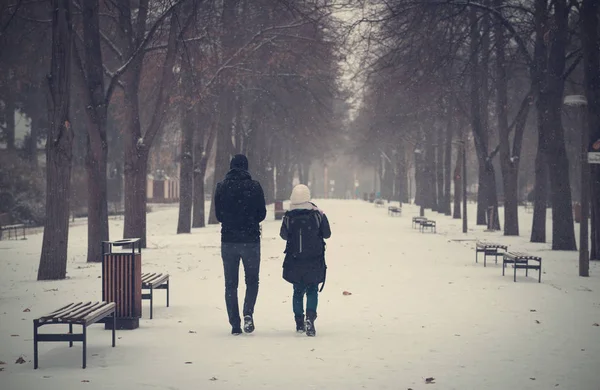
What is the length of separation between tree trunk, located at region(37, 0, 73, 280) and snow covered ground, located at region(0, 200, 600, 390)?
0.54 m

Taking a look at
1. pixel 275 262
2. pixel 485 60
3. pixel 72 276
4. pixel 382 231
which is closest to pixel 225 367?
pixel 72 276

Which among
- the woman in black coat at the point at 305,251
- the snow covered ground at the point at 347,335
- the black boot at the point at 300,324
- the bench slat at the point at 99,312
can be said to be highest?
the woman in black coat at the point at 305,251

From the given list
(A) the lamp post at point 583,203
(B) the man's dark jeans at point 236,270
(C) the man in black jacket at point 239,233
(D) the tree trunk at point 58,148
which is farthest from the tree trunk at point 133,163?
(B) the man's dark jeans at point 236,270

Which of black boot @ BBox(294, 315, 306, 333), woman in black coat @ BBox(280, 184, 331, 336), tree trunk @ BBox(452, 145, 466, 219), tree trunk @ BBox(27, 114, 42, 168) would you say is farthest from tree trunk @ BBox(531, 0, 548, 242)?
tree trunk @ BBox(27, 114, 42, 168)

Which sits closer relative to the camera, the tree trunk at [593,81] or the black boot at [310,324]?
the black boot at [310,324]

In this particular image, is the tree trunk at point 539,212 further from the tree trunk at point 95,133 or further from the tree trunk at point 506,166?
the tree trunk at point 95,133

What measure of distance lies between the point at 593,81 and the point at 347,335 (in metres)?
Answer: 12.3

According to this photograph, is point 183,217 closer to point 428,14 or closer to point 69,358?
point 428,14

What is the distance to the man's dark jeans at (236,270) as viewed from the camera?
32.7 feet

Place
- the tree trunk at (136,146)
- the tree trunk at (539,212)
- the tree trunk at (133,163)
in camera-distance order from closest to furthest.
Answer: the tree trunk at (136,146) → the tree trunk at (133,163) → the tree trunk at (539,212)

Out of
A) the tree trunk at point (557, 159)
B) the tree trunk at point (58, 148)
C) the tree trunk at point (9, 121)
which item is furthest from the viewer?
the tree trunk at point (9, 121)

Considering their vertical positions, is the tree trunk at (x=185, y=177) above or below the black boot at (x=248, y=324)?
above

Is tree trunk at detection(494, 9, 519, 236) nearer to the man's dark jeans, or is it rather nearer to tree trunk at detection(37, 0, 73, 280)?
tree trunk at detection(37, 0, 73, 280)

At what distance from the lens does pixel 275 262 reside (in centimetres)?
2016
